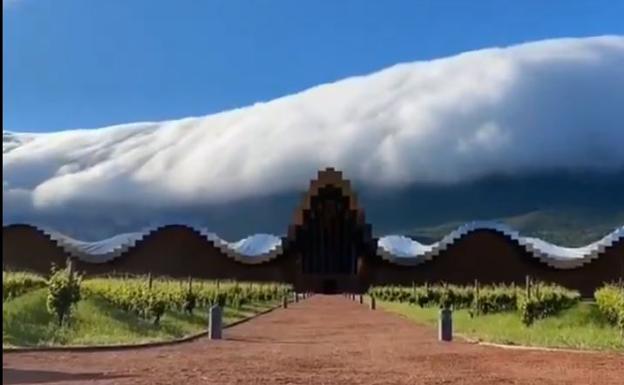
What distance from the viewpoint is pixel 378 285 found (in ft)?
260

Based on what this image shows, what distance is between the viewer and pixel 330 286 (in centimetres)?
8338

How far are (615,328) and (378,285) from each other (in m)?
58.9

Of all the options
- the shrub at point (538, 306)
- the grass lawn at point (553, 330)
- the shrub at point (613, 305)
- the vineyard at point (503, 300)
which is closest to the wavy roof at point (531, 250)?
the vineyard at point (503, 300)

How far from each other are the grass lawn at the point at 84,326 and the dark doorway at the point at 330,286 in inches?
2331

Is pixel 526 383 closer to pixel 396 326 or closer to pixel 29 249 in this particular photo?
pixel 396 326

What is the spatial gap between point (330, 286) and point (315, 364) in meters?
70.7

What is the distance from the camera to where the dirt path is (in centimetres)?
1084

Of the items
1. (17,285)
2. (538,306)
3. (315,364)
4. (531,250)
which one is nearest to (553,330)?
(538,306)

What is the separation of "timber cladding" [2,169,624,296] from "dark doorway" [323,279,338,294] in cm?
9

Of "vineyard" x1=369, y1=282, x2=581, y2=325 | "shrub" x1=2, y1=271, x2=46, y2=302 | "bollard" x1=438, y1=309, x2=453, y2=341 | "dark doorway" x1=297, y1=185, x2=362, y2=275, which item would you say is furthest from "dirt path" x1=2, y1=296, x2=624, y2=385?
"dark doorway" x1=297, y1=185, x2=362, y2=275

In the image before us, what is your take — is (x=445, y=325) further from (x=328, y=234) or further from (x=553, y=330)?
(x=328, y=234)

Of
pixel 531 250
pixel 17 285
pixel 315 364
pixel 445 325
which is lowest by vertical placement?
pixel 315 364

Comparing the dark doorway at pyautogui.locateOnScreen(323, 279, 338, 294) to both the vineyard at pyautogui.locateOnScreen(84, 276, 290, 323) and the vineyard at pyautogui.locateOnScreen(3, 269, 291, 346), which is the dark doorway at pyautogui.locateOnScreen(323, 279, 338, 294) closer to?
the vineyard at pyautogui.locateOnScreen(84, 276, 290, 323)

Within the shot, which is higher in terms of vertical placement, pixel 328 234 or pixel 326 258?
pixel 328 234
